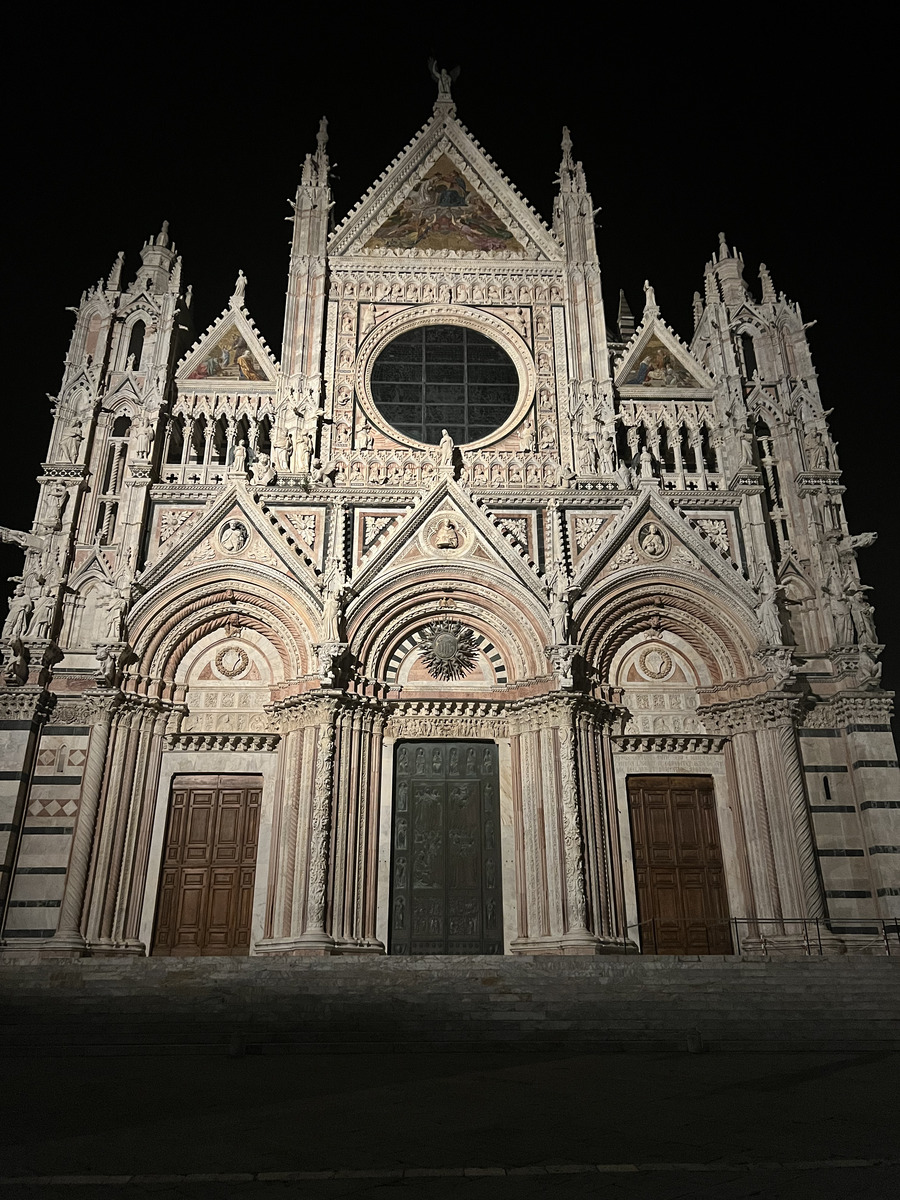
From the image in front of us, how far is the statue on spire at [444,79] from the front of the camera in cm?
2309

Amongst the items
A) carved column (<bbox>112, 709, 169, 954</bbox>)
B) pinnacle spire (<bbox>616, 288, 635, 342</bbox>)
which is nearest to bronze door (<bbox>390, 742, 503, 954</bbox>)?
carved column (<bbox>112, 709, 169, 954</bbox>)

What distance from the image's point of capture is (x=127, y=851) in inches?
569

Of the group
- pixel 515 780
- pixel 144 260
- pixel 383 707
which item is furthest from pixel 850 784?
pixel 144 260

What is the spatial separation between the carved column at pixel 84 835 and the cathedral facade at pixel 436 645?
0.22ft

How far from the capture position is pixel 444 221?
21.7m

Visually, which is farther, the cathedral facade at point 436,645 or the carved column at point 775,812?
the cathedral facade at point 436,645

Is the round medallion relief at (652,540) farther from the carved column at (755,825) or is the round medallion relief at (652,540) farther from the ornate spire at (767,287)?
the ornate spire at (767,287)

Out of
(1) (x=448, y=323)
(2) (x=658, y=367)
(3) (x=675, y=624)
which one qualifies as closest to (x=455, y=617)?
(3) (x=675, y=624)

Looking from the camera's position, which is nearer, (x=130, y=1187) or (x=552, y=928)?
(x=130, y=1187)

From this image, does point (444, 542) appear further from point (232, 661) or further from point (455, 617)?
point (232, 661)

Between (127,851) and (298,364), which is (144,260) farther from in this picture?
(127,851)

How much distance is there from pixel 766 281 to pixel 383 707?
13.9 metres

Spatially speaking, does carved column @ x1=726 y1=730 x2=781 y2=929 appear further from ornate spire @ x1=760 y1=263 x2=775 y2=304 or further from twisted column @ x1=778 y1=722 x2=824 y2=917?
ornate spire @ x1=760 y1=263 x2=775 y2=304

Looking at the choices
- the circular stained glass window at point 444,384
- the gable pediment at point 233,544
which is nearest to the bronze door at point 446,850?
the gable pediment at point 233,544
